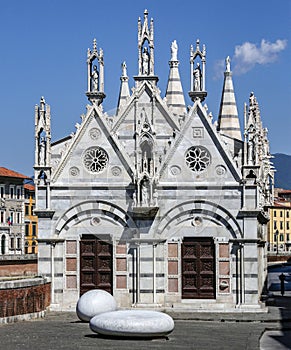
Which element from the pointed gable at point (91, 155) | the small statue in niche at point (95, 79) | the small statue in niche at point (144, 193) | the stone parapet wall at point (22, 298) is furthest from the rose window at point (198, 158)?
the stone parapet wall at point (22, 298)

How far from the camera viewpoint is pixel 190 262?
31.5m

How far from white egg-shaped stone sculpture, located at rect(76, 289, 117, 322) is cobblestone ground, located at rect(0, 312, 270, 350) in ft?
1.58

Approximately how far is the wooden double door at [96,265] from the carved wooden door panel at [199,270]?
285cm

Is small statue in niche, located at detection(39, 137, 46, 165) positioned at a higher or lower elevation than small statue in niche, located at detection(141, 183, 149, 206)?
higher

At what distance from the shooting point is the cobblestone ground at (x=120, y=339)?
2183 cm

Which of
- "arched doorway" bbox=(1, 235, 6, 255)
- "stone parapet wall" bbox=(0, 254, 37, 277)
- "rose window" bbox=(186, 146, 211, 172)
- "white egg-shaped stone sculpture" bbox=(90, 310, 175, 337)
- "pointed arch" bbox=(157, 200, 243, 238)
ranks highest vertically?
"rose window" bbox=(186, 146, 211, 172)

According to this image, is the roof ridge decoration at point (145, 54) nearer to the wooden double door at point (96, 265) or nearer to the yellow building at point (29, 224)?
the wooden double door at point (96, 265)

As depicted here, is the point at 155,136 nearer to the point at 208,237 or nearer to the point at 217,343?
the point at 208,237

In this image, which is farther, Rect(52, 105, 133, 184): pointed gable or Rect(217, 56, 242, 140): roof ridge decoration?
Rect(217, 56, 242, 140): roof ridge decoration

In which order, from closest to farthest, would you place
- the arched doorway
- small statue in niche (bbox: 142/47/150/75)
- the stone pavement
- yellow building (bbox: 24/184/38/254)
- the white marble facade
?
the stone pavement < the white marble facade < small statue in niche (bbox: 142/47/150/75) < the arched doorway < yellow building (bbox: 24/184/38/254)

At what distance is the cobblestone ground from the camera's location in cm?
2183

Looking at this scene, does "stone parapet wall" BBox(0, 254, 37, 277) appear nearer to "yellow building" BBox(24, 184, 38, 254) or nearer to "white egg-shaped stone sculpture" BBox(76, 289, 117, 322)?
"white egg-shaped stone sculpture" BBox(76, 289, 117, 322)

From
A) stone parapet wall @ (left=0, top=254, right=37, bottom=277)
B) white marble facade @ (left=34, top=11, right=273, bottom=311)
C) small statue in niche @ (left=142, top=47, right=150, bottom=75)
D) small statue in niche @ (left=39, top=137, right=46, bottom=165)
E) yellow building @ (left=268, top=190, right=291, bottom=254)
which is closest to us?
white marble facade @ (left=34, top=11, right=273, bottom=311)

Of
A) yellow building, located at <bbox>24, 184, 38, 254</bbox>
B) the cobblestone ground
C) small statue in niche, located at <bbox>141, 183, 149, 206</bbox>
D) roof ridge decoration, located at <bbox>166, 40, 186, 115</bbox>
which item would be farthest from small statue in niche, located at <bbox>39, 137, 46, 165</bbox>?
yellow building, located at <bbox>24, 184, 38, 254</bbox>
